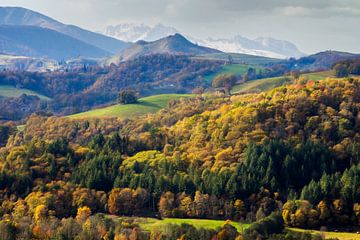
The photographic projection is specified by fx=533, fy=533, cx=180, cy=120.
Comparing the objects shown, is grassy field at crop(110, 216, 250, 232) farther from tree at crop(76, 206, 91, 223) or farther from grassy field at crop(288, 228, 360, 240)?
grassy field at crop(288, 228, 360, 240)

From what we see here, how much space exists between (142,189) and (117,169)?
48.2 feet

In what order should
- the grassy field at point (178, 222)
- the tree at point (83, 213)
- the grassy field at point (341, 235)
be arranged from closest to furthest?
1. the grassy field at point (341, 235)
2. the grassy field at point (178, 222)
3. the tree at point (83, 213)

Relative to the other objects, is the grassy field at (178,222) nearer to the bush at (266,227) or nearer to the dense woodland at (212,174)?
the dense woodland at (212,174)

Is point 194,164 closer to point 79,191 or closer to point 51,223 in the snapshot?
point 79,191

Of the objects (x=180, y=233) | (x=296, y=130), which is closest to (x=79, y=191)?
(x=180, y=233)

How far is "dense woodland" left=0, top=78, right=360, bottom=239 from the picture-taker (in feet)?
305

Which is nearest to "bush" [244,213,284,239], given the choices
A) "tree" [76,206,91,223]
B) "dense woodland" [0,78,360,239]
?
"dense woodland" [0,78,360,239]

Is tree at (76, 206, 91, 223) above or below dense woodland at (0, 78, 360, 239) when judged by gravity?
below

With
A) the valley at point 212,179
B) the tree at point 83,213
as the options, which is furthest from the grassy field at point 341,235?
the tree at point 83,213

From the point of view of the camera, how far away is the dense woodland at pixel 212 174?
92938 millimetres

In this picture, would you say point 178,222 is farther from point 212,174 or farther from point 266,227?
point 212,174

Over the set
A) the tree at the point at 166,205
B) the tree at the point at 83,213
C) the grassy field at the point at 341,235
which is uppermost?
the grassy field at the point at 341,235

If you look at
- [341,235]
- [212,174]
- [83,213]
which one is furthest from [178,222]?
[341,235]

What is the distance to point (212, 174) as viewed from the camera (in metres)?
111
